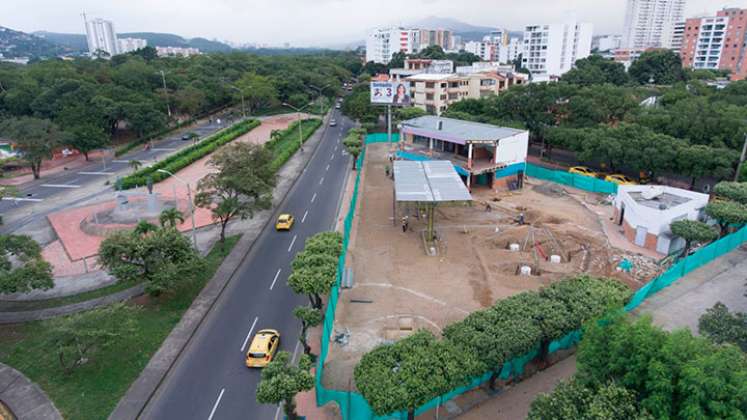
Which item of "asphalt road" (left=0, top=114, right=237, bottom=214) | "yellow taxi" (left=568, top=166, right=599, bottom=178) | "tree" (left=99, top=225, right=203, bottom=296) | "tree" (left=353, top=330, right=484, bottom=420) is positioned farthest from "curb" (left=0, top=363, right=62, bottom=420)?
"yellow taxi" (left=568, top=166, right=599, bottom=178)

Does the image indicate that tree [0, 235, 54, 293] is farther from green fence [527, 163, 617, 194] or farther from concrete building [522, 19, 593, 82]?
concrete building [522, 19, 593, 82]

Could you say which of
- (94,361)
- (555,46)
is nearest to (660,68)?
(555,46)

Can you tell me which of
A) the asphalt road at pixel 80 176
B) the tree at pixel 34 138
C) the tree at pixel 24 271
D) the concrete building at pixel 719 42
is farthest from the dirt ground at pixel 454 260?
the concrete building at pixel 719 42

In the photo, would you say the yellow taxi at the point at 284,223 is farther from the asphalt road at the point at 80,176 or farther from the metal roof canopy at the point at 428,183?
the asphalt road at the point at 80,176

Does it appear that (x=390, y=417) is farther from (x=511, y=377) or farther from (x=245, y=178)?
(x=245, y=178)

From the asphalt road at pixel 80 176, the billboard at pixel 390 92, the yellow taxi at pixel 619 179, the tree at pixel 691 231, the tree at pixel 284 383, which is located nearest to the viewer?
the tree at pixel 284 383

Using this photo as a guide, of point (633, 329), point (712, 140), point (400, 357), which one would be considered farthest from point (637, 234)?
point (400, 357)
